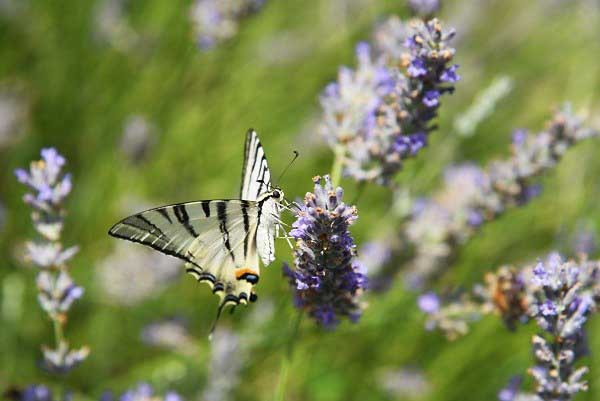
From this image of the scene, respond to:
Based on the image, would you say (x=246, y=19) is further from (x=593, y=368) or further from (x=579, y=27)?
(x=579, y=27)

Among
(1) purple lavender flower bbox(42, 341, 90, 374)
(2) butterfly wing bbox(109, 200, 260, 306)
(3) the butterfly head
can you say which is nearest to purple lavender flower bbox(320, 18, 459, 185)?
(3) the butterfly head

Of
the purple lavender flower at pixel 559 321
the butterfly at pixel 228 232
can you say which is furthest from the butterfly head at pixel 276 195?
the purple lavender flower at pixel 559 321

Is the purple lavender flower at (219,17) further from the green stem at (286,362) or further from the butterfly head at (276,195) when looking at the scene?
the green stem at (286,362)

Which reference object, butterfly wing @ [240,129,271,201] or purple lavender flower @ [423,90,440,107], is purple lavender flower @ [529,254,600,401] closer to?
purple lavender flower @ [423,90,440,107]

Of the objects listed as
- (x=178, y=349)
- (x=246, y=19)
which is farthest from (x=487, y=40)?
(x=178, y=349)

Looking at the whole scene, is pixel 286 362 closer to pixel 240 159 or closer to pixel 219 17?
pixel 219 17

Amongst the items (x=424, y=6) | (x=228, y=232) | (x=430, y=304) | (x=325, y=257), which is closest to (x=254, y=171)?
(x=228, y=232)
